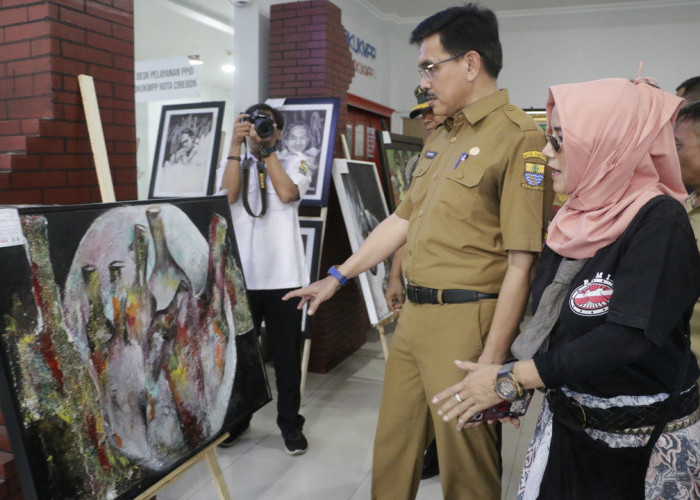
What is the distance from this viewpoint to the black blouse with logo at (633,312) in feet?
3.34

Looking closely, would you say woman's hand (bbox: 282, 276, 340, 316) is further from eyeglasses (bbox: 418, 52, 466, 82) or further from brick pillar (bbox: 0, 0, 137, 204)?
brick pillar (bbox: 0, 0, 137, 204)

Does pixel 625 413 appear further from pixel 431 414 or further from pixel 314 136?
pixel 314 136

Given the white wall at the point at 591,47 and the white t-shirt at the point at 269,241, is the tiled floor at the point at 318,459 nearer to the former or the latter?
the white t-shirt at the point at 269,241

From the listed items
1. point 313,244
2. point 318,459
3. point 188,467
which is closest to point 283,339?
point 318,459

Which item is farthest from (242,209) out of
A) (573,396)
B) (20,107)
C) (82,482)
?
(573,396)

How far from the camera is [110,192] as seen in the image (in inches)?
67.0

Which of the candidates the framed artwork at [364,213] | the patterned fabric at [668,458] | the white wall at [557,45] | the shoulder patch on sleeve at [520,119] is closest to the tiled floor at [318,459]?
the framed artwork at [364,213]

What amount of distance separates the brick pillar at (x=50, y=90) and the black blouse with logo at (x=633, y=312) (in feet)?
5.15

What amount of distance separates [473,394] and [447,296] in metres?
0.46

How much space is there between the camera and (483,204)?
1.61m

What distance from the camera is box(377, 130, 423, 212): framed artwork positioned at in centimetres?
399

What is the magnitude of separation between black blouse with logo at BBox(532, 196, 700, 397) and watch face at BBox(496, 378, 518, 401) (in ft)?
0.22

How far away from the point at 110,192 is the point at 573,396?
4.53 feet

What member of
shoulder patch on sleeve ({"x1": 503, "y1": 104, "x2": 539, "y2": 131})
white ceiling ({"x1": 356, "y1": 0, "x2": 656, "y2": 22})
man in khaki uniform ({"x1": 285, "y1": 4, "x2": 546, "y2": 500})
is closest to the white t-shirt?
man in khaki uniform ({"x1": 285, "y1": 4, "x2": 546, "y2": 500})
